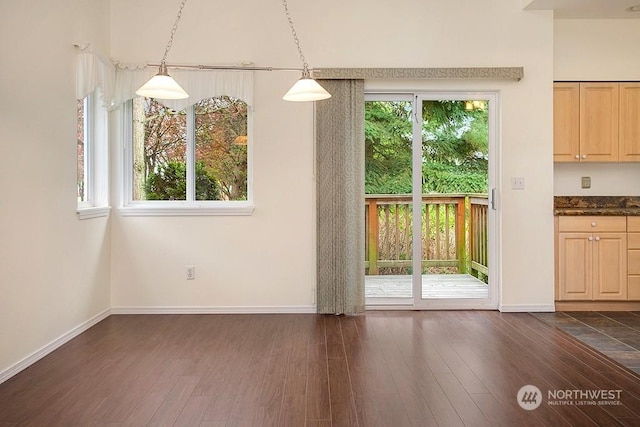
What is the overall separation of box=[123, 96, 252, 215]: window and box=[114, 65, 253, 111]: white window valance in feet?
0.54

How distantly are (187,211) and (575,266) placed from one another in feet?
12.2

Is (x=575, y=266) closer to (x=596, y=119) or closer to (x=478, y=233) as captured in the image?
(x=478, y=233)

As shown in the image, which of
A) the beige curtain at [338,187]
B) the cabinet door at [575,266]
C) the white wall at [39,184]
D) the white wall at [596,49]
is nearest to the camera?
the white wall at [39,184]

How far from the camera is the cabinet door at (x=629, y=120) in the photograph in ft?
16.4

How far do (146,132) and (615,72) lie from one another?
4.68 m

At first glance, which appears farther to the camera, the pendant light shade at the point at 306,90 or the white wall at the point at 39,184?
the pendant light shade at the point at 306,90

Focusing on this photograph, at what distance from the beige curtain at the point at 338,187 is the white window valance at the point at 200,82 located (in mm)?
719

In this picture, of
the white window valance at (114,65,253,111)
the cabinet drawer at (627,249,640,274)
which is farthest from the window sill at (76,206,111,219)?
the cabinet drawer at (627,249,640,274)

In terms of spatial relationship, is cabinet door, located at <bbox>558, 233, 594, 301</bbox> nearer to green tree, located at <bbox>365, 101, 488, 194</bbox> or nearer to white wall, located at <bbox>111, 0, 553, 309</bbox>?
white wall, located at <bbox>111, 0, 553, 309</bbox>

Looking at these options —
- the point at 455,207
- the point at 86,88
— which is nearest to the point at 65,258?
the point at 86,88

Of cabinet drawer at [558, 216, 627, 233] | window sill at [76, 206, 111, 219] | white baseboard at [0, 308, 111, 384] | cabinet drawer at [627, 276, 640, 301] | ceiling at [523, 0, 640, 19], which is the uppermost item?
ceiling at [523, 0, 640, 19]

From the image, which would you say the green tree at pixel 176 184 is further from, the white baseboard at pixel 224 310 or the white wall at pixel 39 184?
the white baseboard at pixel 224 310

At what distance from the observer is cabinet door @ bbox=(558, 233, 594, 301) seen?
4855 mm

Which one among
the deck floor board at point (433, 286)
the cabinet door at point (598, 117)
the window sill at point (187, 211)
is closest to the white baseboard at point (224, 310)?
the deck floor board at point (433, 286)
